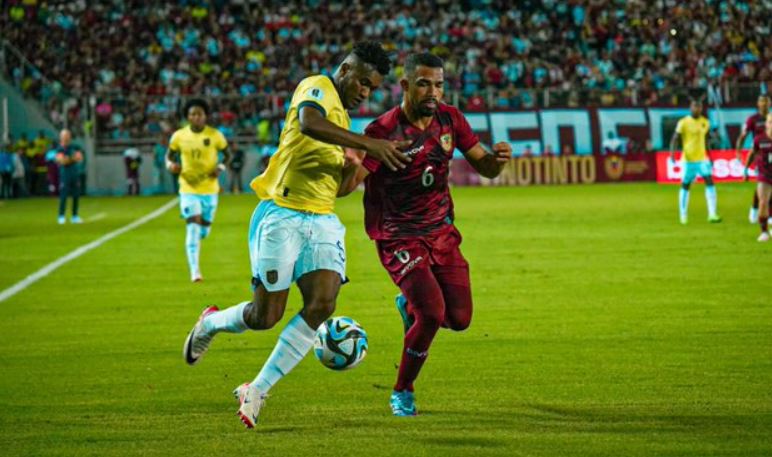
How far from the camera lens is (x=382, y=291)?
16281mm

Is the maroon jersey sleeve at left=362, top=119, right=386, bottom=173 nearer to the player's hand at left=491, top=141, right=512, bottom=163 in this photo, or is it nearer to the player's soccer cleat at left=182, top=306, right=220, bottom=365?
the player's hand at left=491, top=141, right=512, bottom=163

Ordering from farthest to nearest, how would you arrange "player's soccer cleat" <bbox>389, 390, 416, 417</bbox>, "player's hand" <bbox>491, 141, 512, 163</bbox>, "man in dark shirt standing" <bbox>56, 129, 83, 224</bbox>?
"man in dark shirt standing" <bbox>56, 129, 83, 224</bbox>, "player's hand" <bbox>491, 141, 512, 163</bbox>, "player's soccer cleat" <bbox>389, 390, 416, 417</bbox>

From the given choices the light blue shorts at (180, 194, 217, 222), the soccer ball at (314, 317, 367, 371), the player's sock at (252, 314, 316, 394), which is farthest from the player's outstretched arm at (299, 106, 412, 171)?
the light blue shorts at (180, 194, 217, 222)

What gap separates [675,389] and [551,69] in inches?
1727

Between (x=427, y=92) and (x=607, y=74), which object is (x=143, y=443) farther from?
(x=607, y=74)

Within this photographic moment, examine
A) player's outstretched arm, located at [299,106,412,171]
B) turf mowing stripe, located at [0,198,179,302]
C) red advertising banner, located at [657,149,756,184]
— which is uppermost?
player's outstretched arm, located at [299,106,412,171]

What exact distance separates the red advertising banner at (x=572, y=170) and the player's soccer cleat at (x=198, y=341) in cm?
3883

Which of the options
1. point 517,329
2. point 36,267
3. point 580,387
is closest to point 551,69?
point 36,267

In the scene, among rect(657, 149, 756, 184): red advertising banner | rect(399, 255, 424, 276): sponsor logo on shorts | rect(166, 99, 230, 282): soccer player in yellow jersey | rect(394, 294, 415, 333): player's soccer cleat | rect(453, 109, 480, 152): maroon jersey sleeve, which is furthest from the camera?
rect(657, 149, 756, 184): red advertising banner

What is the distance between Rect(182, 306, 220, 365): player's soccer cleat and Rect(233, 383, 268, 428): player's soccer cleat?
116 centimetres

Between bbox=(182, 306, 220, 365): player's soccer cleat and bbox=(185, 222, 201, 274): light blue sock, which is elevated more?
bbox=(182, 306, 220, 365): player's soccer cleat

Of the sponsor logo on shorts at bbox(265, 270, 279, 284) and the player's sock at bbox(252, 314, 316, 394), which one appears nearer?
the player's sock at bbox(252, 314, 316, 394)

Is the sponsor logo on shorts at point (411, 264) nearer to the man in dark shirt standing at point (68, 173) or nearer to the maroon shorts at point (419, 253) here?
the maroon shorts at point (419, 253)

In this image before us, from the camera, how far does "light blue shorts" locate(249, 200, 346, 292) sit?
8.23 m
